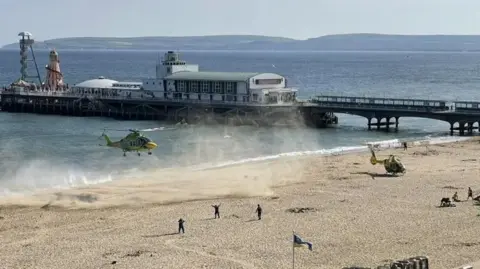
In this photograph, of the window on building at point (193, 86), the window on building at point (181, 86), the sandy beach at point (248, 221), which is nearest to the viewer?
the sandy beach at point (248, 221)

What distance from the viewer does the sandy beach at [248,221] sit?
92.1ft

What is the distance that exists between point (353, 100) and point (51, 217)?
45.6 m

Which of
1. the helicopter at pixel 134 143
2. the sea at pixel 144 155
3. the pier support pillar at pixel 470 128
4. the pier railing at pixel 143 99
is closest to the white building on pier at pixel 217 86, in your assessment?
the pier railing at pixel 143 99

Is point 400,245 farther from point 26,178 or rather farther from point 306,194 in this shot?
point 26,178

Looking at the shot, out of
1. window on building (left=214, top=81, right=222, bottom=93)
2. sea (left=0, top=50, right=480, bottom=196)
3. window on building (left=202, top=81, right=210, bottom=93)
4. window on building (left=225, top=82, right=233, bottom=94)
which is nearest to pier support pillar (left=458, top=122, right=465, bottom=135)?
sea (left=0, top=50, right=480, bottom=196)

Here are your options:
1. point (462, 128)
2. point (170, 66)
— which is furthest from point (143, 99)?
point (462, 128)

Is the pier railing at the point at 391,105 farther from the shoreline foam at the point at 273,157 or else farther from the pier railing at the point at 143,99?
the pier railing at the point at 143,99

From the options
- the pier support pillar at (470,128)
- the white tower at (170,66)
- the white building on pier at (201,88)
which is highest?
the white tower at (170,66)

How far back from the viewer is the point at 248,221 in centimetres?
3381

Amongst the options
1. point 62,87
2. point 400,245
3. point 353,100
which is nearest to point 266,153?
point 353,100

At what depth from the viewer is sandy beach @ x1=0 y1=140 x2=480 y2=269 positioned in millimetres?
28078

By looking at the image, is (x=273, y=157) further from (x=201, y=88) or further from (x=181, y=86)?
(x=181, y=86)

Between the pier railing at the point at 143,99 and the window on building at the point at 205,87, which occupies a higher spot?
the window on building at the point at 205,87

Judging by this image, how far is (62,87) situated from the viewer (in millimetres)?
92625
